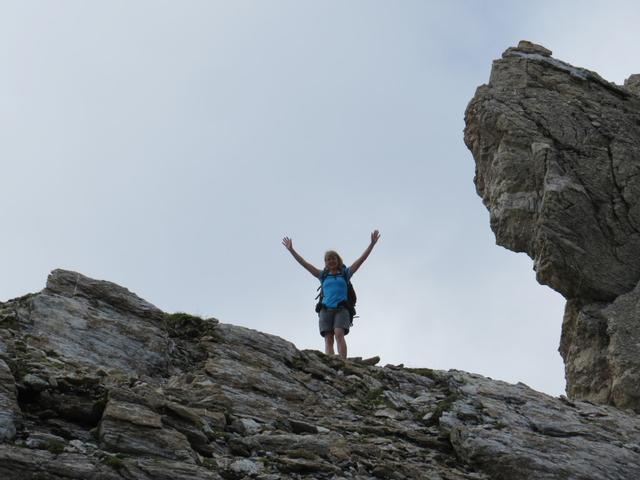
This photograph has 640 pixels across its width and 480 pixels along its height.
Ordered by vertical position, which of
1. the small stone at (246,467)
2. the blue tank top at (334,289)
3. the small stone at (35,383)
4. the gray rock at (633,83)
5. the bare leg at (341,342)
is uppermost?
the gray rock at (633,83)

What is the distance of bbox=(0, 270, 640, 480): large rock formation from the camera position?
14.1 m

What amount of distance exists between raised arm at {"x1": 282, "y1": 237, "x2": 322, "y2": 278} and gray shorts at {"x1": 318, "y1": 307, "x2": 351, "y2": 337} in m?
1.23

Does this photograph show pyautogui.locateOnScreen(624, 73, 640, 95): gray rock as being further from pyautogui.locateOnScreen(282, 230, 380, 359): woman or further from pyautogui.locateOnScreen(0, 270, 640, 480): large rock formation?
pyautogui.locateOnScreen(0, 270, 640, 480): large rock formation

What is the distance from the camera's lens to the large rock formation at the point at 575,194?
2705 centimetres

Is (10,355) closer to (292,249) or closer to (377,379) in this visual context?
(377,379)

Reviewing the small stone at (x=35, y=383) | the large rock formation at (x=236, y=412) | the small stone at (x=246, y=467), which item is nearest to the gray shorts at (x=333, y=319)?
the large rock formation at (x=236, y=412)

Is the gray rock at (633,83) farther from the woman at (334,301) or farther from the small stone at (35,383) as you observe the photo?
the small stone at (35,383)

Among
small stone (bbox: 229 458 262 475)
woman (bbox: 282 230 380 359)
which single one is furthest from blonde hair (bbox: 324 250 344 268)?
small stone (bbox: 229 458 262 475)

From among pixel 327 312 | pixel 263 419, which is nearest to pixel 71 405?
pixel 263 419

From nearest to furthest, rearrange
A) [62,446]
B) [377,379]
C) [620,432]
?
[62,446] → [620,432] → [377,379]

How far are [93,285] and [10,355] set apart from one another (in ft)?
15.7

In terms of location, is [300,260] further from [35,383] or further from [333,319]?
[35,383]

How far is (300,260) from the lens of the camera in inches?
1015

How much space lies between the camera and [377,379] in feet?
71.6
